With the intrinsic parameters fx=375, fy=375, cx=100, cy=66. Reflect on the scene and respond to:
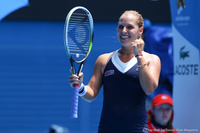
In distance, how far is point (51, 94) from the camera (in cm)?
580

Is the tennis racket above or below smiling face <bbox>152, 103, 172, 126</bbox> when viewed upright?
above

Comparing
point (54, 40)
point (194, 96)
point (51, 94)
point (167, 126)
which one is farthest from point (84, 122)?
point (194, 96)

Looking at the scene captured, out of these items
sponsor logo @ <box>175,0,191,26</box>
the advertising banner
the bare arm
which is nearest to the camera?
the bare arm

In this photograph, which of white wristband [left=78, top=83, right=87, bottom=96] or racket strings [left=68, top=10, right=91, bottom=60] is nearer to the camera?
white wristband [left=78, top=83, right=87, bottom=96]

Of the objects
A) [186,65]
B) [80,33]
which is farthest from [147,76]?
[186,65]

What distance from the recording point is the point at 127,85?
279 cm

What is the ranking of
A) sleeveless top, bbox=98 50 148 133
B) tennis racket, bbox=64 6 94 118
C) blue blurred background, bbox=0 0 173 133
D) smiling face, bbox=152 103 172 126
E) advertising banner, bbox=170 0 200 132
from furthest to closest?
blue blurred background, bbox=0 0 173 133
smiling face, bbox=152 103 172 126
advertising banner, bbox=170 0 200 132
tennis racket, bbox=64 6 94 118
sleeveless top, bbox=98 50 148 133

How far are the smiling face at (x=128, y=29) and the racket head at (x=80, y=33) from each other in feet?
1.18

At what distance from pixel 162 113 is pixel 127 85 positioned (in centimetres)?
157

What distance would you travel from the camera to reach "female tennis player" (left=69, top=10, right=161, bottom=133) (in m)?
2.77

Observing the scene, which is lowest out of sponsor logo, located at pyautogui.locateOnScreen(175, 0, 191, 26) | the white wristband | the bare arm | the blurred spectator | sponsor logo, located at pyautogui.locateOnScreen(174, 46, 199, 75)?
the blurred spectator

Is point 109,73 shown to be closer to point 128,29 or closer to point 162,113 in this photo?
point 128,29

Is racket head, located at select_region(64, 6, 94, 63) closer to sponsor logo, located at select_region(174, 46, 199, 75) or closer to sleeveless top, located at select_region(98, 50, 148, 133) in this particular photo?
sleeveless top, located at select_region(98, 50, 148, 133)

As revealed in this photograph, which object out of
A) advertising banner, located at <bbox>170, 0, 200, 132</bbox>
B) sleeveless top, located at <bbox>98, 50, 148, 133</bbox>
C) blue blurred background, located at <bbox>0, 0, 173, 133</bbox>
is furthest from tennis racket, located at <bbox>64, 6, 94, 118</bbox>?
blue blurred background, located at <bbox>0, 0, 173, 133</bbox>
